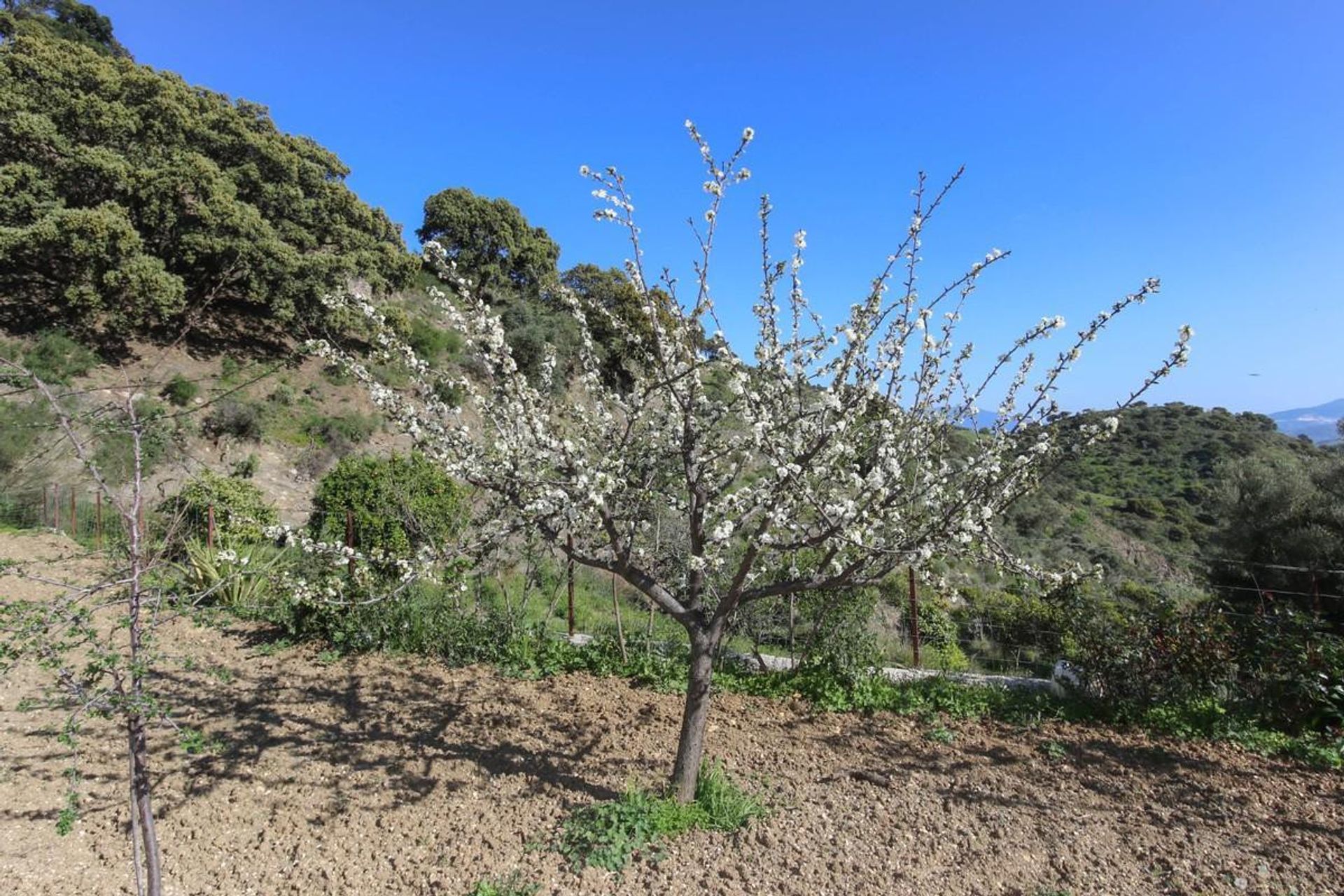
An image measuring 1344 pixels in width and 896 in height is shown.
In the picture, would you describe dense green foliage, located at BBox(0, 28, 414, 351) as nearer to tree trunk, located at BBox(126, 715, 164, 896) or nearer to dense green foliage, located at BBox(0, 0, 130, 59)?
dense green foliage, located at BBox(0, 0, 130, 59)

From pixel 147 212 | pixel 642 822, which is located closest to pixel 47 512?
pixel 147 212

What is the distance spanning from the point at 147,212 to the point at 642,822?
750 inches

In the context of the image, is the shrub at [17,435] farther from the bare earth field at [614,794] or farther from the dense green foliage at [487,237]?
the dense green foliage at [487,237]

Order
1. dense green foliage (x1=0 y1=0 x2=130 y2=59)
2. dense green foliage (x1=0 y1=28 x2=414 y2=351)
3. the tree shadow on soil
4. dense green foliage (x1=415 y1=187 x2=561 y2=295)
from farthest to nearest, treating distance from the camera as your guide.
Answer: dense green foliage (x1=415 y1=187 x2=561 y2=295) < dense green foliage (x1=0 y1=0 x2=130 y2=59) < dense green foliage (x1=0 y1=28 x2=414 y2=351) < the tree shadow on soil

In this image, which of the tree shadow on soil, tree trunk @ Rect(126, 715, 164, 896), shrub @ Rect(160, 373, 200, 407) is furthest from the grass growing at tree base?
shrub @ Rect(160, 373, 200, 407)

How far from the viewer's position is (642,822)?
364cm

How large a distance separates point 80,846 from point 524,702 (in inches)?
103

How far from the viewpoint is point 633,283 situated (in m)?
3.41

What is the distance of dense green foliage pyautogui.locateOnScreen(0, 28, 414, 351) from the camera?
50.9 feet

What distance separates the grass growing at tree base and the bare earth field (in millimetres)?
81

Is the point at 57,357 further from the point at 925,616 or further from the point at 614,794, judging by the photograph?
the point at 925,616

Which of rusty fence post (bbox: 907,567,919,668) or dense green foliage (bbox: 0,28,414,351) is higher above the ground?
dense green foliage (bbox: 0,28,414,351)

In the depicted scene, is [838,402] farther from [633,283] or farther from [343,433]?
[343,433]

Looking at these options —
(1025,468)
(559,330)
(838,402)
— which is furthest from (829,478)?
(559,330)
